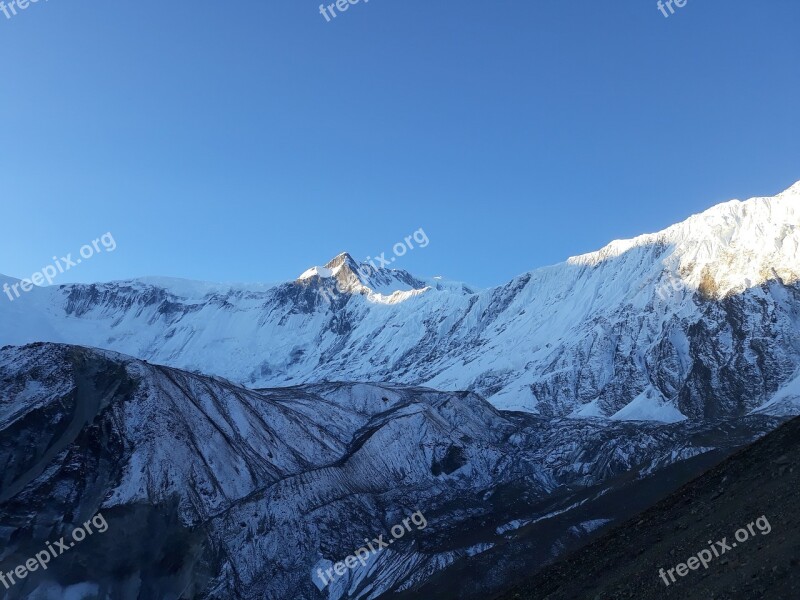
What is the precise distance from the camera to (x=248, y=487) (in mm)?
68375

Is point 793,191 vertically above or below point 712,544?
below

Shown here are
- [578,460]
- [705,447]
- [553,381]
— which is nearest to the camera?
[705,447]

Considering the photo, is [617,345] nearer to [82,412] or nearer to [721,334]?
[721,334]

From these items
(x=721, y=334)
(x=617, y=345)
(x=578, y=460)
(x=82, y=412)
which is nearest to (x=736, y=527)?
(x=82, y=412)

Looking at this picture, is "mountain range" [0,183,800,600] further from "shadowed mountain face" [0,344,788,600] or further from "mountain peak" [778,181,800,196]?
"mountain peak" [778,181,800,196]

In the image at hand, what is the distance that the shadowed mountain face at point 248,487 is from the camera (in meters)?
57.7

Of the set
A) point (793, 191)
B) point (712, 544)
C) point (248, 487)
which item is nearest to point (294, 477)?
point (248, 487)

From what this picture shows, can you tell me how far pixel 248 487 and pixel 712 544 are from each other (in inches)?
1971

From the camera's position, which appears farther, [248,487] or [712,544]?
[248,487]

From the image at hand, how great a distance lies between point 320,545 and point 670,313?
403 feet

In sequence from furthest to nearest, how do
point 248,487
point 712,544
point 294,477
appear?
point 294,477, point 248,487, point 712,544

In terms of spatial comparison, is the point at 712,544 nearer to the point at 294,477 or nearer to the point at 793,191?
the point at 294,477

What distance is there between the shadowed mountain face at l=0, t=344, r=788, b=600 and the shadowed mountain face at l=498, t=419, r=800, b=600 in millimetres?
21972

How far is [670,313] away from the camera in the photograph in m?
164
